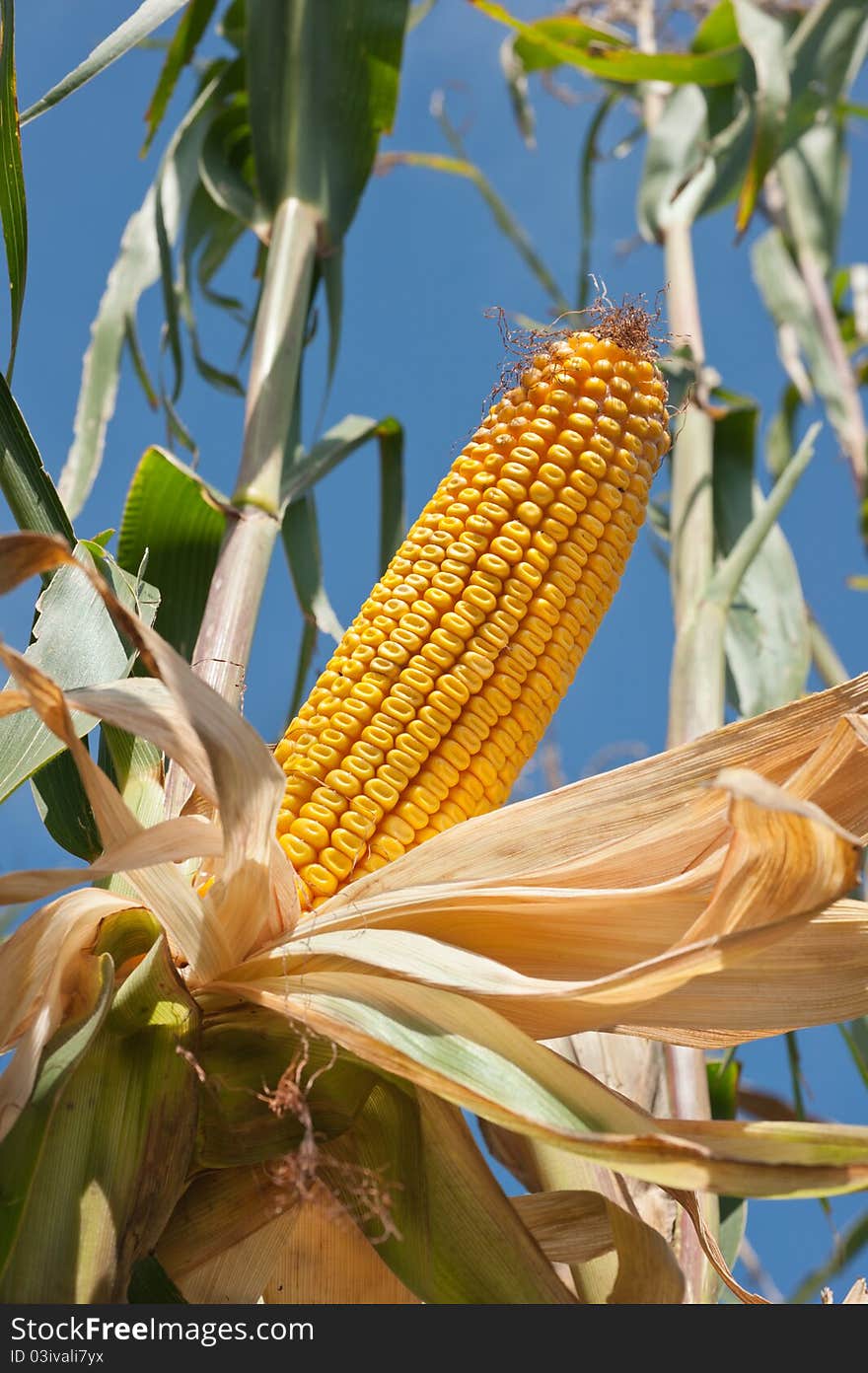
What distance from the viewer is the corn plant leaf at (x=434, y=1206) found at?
35.5 inches

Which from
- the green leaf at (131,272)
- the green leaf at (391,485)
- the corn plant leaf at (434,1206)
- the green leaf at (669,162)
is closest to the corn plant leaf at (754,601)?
the green leaf at (669,162)

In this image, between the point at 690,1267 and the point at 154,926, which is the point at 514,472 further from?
the point at 690,1267

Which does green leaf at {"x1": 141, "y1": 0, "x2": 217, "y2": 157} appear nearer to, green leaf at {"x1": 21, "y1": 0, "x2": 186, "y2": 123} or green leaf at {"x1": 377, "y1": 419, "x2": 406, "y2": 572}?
green leaf at {"x1": 377, "y1": 419, "x2": 406, "y2": 572}

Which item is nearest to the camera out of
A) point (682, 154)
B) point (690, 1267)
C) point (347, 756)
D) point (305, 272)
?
point (347, 756)

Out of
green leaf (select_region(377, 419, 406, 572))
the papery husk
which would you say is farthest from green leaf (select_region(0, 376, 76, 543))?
green leaf (select_region(377, 419, 406, 572))

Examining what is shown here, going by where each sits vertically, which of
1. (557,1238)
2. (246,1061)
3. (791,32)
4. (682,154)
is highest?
(791,32)

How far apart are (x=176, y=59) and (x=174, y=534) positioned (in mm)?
1246

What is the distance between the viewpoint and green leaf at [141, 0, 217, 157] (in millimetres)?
2494

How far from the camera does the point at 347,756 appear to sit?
1227 millimetres

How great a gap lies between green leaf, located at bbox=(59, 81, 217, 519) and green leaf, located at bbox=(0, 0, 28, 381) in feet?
2.22

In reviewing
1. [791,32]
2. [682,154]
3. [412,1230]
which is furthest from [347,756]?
[791,32]

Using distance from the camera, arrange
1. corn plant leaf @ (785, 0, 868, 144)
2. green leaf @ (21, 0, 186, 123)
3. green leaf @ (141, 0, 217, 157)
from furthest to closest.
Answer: corn plant leaf @ (785, 0, 868, 144) < green leaf @ (141, 0, 217, 157) < green leaf @ (21, 0, 186, 123)

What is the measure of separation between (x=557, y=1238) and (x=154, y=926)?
41 centimetres

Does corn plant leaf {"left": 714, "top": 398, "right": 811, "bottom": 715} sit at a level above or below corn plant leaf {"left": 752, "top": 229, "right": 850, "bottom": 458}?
below
